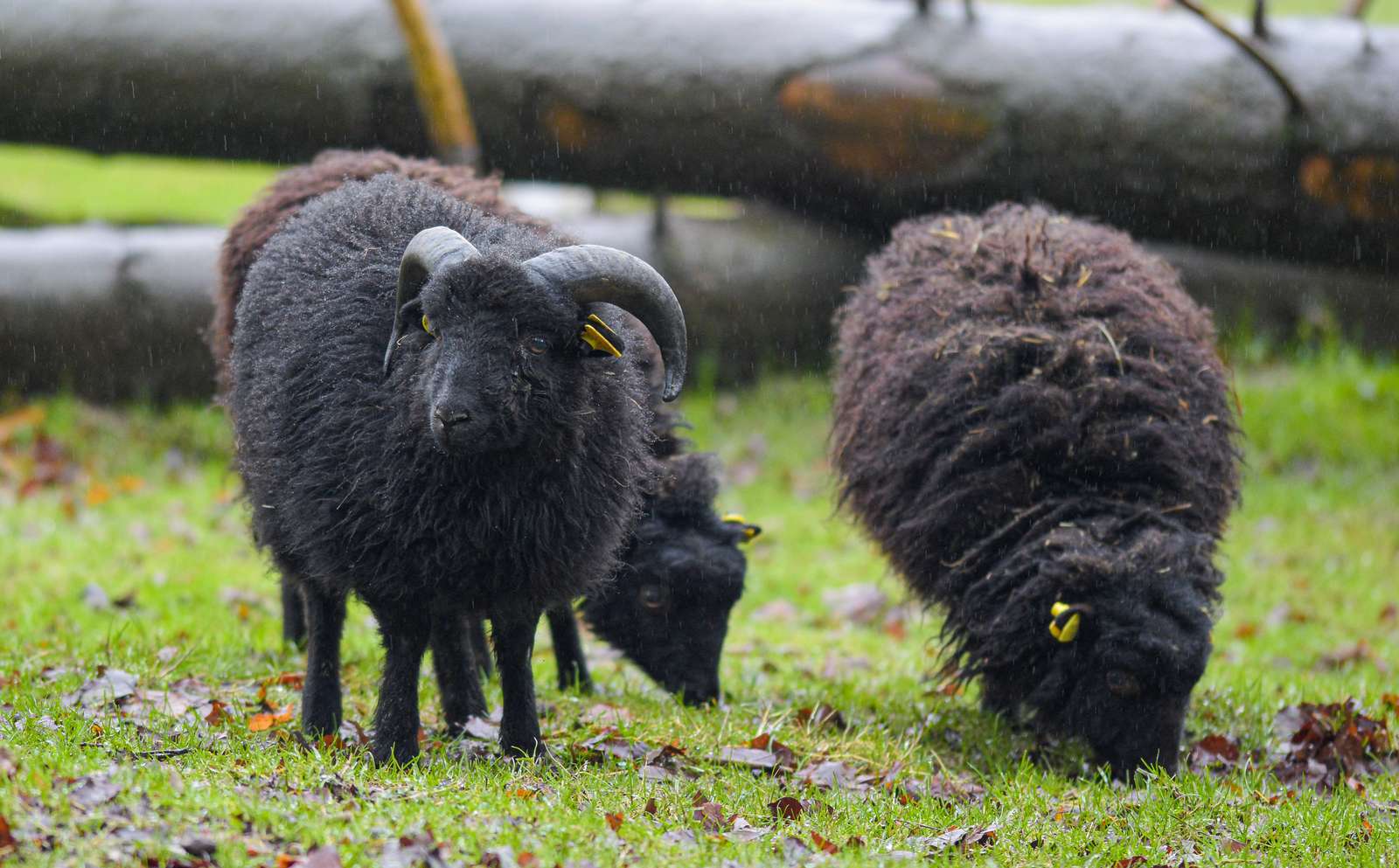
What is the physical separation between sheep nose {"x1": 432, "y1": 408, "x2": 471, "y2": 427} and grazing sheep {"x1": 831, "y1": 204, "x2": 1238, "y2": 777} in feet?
8.93

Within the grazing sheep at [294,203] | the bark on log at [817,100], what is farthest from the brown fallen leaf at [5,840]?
the bark on log at [817,100]

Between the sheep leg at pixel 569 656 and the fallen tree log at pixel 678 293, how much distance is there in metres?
5.25

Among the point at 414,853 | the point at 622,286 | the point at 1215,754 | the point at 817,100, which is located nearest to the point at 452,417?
the point at 622,286

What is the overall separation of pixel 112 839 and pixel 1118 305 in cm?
518

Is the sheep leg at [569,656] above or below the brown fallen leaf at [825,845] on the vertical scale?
below

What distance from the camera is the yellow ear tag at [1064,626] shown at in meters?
5.84

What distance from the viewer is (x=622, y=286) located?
16.3ft

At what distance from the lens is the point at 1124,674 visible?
5895mm

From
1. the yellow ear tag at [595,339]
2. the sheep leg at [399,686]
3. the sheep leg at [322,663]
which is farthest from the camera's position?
the sheep leg at [322,663]

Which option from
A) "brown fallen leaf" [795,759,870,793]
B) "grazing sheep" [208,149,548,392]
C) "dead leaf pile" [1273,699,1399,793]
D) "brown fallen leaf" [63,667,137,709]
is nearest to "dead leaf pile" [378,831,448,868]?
"brown fallen leaf" [795,759,870,793]

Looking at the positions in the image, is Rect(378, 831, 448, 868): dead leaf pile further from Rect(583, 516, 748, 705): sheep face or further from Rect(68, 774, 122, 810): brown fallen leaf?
Rect(583, 516, 748, 705): sheep face

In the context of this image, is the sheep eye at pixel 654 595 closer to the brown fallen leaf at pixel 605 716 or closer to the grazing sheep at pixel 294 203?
the brown fallen leaf at pixel 605 716

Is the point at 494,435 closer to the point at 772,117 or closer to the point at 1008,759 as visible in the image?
the point at 1008,759

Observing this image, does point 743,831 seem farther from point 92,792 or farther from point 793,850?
point 92,792
